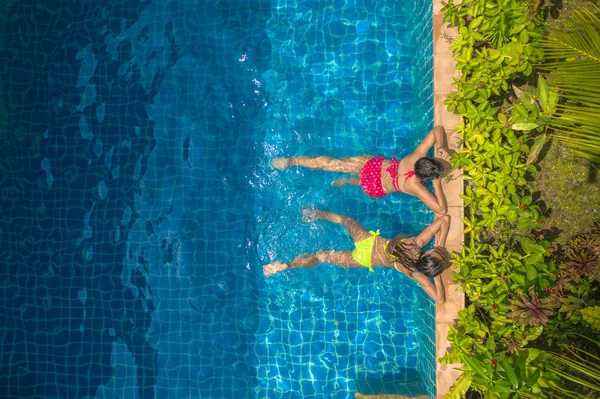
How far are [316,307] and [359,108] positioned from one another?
2.74 meters

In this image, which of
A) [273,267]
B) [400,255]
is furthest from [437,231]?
[273,267]

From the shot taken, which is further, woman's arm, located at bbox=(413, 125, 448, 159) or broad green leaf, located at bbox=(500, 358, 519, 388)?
woman's arm, located at bbox=(413, 125, 448, 159)

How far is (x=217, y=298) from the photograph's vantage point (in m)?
5.74

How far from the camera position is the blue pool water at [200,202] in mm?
5664

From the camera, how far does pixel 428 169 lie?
4121mm

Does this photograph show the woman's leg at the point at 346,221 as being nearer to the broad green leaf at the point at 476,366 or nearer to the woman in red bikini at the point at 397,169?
the woman in red bikini at the point at 397,169

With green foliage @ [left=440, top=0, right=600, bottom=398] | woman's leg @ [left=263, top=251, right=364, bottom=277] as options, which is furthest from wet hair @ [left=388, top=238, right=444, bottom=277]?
woman's leg @ [left=263, top=251, right=364, bottom=277]

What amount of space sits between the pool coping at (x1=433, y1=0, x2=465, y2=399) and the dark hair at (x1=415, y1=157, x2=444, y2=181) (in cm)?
51

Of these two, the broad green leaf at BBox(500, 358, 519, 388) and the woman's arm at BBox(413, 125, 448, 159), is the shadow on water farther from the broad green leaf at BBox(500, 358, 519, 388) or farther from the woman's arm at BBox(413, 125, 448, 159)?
the broad green leaf at BBox(500, 358, 519, 388)

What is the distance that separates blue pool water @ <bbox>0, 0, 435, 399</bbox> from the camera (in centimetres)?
566

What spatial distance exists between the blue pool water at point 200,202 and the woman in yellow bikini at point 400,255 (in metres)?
0.41

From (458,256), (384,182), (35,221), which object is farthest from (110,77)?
(458,256)

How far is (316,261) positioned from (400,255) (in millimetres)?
1381

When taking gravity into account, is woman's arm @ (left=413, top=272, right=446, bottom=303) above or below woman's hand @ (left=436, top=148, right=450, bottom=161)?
below
